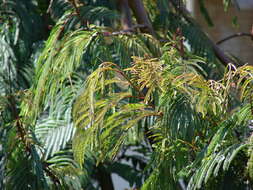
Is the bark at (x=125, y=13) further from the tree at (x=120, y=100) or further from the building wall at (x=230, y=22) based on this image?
the building wall at (x=230, y=22)

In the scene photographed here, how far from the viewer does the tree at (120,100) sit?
121cm

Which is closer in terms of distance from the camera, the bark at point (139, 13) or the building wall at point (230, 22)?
the bark at point (139, 13)

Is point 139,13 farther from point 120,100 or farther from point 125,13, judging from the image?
point 120,100

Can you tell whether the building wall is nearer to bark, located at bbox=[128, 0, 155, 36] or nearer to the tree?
the tree

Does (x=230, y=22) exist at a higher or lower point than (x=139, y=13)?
lower

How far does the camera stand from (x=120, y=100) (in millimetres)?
1513

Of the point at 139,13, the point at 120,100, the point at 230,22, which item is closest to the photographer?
Result: the point at 120,100

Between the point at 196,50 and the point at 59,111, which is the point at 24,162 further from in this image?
the point at 196,50

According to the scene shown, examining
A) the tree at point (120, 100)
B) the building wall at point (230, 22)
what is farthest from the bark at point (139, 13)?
the building wall at point (230, 22)

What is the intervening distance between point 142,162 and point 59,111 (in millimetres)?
780

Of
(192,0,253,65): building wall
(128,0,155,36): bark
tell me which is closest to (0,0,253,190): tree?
(128,0,155,36): bark

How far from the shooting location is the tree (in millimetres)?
1212

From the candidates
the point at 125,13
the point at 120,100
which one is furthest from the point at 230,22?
the point at 120,100

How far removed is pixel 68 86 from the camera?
6.52ft
